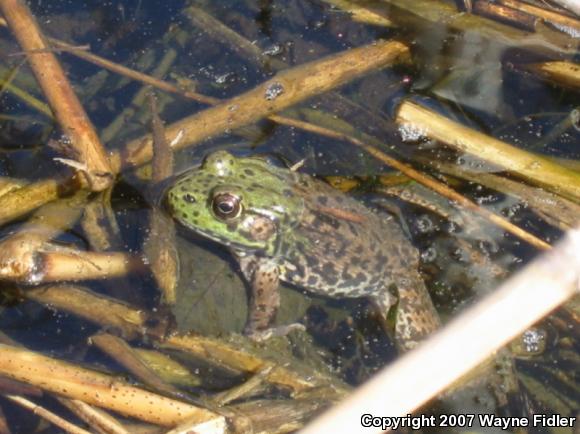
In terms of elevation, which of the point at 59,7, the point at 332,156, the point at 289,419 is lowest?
the point at 289,419

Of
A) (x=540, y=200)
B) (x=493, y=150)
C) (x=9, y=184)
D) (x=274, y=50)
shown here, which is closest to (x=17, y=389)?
(x=9, y=184)

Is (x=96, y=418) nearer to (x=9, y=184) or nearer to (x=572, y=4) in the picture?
(x=9, y=184)

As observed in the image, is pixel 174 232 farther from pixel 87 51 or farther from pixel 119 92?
pixel 87 51

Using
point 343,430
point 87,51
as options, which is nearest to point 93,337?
point 343,430

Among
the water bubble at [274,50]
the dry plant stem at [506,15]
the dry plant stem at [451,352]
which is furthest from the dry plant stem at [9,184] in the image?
the dry plant stem at [506,15]

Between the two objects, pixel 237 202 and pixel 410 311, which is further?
pixel 410 311

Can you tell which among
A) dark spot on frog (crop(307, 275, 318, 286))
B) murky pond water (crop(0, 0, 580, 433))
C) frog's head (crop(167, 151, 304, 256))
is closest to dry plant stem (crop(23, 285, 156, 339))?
murky pond water (crop(0, 0, 580, 433))

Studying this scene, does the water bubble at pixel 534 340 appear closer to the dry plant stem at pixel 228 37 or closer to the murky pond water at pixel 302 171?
the murky pond water at pixel 302 171

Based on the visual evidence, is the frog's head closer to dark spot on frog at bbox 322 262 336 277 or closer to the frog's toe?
dark spot on frog at bbox 322 262 336 277
